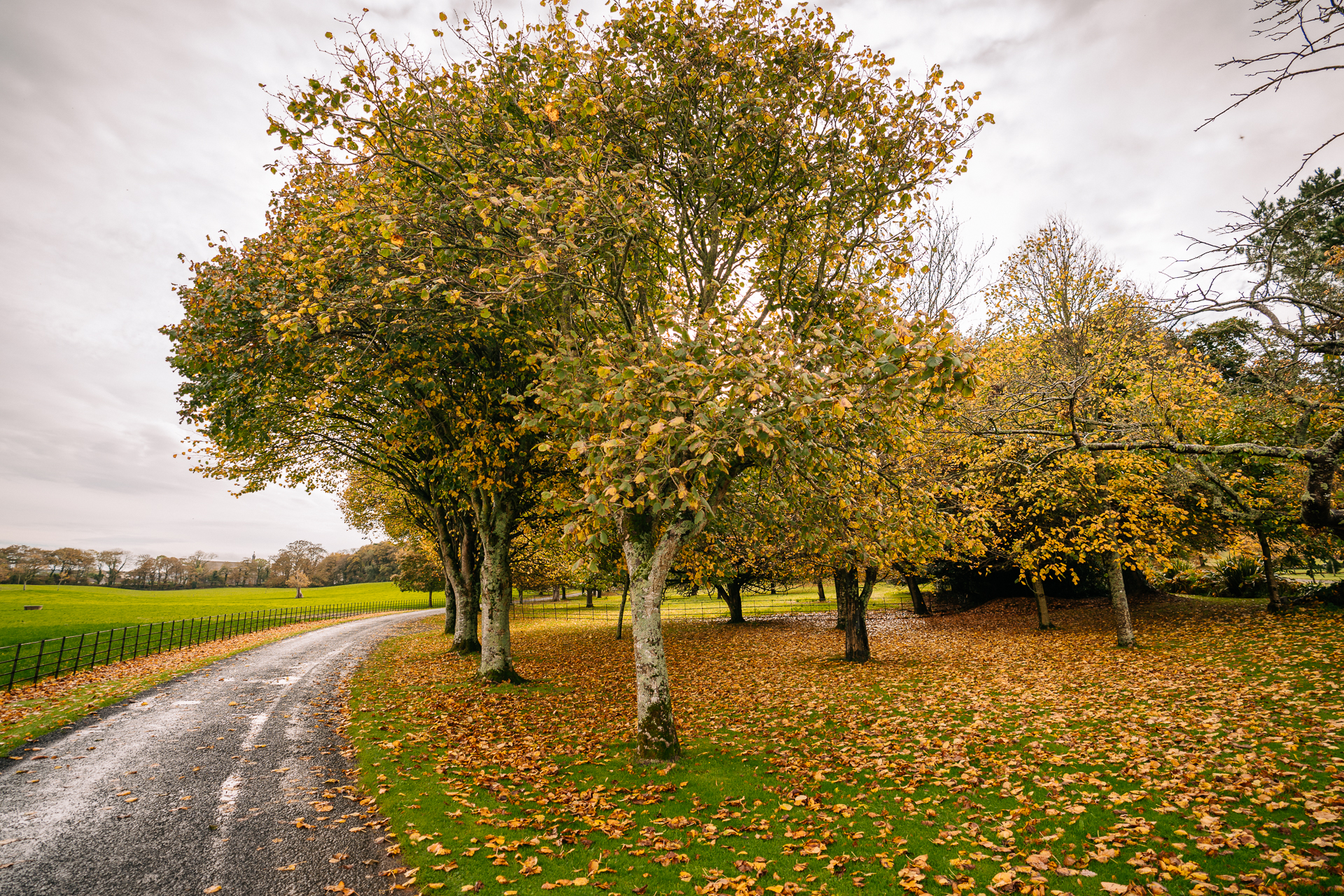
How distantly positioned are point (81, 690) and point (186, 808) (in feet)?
38.6

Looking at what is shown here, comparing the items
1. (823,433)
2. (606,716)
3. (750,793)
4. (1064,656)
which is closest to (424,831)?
(750,793)

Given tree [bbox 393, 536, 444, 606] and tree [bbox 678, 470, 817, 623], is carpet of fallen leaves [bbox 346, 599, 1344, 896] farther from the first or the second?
tree [bbox 393, 536, 444, 606]

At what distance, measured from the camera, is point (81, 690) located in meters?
14.7

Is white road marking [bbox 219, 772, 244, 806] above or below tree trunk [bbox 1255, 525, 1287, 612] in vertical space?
below

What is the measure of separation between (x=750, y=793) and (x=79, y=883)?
25.2ft

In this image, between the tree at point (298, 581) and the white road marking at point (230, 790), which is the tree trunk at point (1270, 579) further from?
the tree at point (298, 581)

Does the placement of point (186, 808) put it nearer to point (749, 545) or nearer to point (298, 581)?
point (749, 545)

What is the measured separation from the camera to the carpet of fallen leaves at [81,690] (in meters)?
11.0

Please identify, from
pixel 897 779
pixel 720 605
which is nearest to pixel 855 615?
pixel 897 779

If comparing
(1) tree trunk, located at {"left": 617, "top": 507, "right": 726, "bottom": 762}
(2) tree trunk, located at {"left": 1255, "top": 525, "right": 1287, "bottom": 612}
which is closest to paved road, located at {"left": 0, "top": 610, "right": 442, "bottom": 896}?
(1) tree trunk, located at {"left": 617, "top": 507, "right": 726, "bottom": 762}

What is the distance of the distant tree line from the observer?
251 feet

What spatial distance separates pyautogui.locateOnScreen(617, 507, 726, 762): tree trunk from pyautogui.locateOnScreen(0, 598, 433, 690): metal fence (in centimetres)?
1603

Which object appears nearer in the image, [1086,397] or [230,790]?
[230,790]

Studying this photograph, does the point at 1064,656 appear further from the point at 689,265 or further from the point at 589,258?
the point at 589,258
